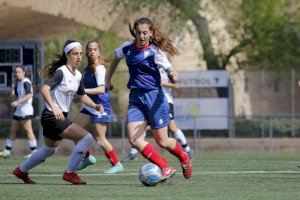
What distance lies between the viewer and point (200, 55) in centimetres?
4266

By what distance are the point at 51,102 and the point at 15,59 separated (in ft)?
50.1

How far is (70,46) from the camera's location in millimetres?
15633

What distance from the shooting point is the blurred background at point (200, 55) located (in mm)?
30859

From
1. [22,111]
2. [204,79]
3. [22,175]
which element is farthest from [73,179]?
[204,79]

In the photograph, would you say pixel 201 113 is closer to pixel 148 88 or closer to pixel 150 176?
pixel 148 88

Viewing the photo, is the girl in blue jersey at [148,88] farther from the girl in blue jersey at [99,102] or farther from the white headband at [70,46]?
the girl in blue jersey at [99,102]

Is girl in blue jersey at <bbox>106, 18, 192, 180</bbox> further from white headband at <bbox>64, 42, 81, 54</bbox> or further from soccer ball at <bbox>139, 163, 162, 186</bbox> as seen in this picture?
white headband at <bbox>64, 42, 81, 54</bbox>

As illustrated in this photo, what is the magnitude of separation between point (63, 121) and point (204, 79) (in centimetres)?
1933

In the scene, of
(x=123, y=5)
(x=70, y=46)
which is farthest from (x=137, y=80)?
(x=123, y=5)

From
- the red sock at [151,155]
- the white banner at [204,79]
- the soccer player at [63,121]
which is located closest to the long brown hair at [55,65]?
the soccer player at [63,121]

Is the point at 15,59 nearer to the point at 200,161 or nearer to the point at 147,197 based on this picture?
the point at 200,161

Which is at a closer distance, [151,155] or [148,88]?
[151,155]

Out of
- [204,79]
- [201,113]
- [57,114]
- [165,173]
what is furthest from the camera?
[204,79]

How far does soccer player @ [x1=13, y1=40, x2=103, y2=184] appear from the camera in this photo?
15.5m
